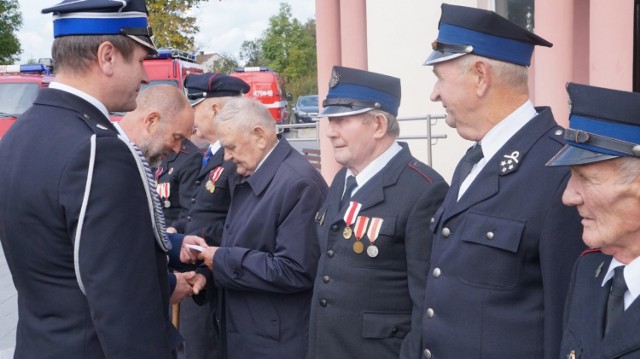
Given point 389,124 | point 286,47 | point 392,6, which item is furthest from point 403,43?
point 286,47

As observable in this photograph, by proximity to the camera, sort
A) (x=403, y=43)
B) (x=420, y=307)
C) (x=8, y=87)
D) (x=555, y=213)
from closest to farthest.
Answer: (x=555, y=213) → (x=420, y=307) → (x=403, y=43) → (x=8, y=87)

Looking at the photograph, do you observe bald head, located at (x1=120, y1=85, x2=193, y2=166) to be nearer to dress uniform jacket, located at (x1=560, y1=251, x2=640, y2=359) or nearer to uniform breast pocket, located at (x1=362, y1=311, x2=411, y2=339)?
uniform breast pocket, located at (x1=362, y1=311, x2=411, y2=339)

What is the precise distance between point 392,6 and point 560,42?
3.14 m

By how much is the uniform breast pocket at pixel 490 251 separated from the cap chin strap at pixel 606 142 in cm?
39

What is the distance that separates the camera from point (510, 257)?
219 centimetres

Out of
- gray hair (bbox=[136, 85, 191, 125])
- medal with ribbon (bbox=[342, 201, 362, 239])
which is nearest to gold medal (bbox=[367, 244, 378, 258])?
medal with ribbon (bbox=[342, 201, 362, 239])

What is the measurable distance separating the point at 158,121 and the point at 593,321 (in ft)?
9.58

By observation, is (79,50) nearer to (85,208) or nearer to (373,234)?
(85,208)

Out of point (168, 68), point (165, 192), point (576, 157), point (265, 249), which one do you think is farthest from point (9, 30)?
point (576, 157)

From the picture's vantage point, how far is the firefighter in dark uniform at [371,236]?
284 cm

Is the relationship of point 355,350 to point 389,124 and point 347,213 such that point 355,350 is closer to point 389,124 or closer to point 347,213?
point 347,213

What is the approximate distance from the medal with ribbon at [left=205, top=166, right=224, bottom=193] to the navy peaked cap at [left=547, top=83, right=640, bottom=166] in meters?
2.65

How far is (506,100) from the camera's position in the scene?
92.6 inches

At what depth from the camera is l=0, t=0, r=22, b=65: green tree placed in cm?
3775
